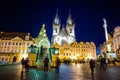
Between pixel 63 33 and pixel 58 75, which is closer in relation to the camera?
pixel 58 75

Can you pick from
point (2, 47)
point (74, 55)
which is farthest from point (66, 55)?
point (2, 47)

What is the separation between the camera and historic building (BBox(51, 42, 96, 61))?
94.0m

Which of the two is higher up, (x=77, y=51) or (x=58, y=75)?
(x=77, y=51)

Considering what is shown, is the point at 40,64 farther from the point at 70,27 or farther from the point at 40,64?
the point at 70,27

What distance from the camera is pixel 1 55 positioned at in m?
62.4

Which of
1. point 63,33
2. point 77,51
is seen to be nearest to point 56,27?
point 63,33

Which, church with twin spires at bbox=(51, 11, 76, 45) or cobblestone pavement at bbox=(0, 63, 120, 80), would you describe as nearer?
cobblestone pavement at bbox=(0, 63, 120, 80)

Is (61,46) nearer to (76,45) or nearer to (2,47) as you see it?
(76,45)

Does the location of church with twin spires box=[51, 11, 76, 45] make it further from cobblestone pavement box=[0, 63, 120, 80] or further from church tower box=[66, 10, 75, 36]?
cobblestone pavement box=[0, 63, 120, 80]

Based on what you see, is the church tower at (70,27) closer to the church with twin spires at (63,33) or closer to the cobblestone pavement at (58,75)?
the church with twin spires at (63,33)

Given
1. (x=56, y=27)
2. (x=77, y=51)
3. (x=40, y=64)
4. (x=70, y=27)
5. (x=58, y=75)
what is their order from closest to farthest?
(x=58, y=75)
(x=40, y=64)
(x=77, y=51)
(x=70, y=27)
(x=56, y=27)

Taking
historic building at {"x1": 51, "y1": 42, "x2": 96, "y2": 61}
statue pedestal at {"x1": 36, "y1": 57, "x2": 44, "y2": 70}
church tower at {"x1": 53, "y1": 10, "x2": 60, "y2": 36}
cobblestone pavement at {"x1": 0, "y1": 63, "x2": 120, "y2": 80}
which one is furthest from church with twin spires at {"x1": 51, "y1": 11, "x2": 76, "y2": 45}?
cobblestone pavement at {"x1": 0, "y1": 63, "x2": 120, "y2": 80}

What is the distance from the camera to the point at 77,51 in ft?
314

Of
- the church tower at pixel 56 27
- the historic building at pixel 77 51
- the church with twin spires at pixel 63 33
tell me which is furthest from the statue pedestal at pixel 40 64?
the church tower at pixel 56 27
